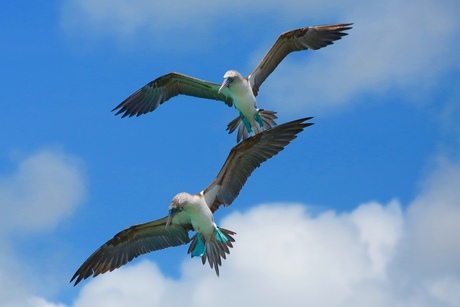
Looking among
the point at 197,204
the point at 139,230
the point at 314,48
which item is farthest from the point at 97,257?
the point at 314,48

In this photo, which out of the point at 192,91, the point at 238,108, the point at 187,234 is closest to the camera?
the point at 187,234

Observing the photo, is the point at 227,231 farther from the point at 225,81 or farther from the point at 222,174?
the point at 225,81

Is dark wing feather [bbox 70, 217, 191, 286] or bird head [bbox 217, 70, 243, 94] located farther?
bird head [bbox 217, 70, 243, 94]

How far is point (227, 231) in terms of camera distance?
581 inches

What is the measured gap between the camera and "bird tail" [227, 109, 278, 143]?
16.8 m

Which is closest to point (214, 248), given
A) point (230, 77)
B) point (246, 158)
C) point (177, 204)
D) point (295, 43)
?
point (177, 204)

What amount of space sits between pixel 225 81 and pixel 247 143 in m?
2.78

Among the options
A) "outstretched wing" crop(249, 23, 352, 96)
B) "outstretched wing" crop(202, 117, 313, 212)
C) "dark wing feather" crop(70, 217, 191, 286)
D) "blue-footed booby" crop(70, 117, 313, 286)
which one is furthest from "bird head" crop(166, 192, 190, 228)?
"outstretched wing" crop(249, 23, 352, 96)

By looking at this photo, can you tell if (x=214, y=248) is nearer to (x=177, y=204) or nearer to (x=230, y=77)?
(x=177, y=204)

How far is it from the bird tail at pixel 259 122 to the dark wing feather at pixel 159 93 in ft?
3.75

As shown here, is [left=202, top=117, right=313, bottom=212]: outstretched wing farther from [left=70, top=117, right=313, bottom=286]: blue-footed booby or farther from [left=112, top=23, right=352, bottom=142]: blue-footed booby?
[left=112, top=23, right=352, bottom=142]: blue-footed booby

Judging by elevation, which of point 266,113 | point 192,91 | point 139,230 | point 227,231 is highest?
point 192,91

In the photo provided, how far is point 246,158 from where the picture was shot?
570 inches

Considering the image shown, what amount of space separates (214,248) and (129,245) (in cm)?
178
